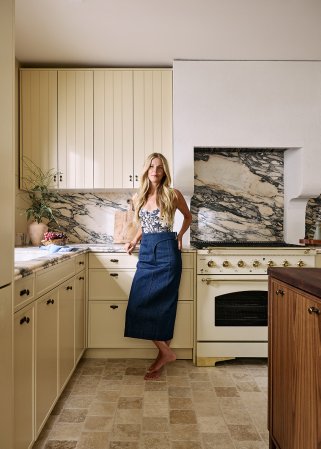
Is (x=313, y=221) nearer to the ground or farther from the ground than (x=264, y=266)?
farther from the ground

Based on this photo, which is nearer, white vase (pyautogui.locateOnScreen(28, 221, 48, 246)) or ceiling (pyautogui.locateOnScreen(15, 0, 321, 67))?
ceiling (pyautogui.locateOnScreen(15, 0, 321, 67))

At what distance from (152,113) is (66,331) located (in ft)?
6.41

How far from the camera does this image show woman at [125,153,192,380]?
259 cm

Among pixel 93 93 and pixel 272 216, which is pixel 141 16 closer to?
pixel 93 93

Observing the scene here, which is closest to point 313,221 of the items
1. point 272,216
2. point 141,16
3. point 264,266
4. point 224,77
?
point 272,216

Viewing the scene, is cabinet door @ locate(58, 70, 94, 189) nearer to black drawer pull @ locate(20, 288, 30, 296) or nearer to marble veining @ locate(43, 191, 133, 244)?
marble veining @ locate(43, 191, 133, 244)

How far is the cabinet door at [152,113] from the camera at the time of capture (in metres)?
3.08

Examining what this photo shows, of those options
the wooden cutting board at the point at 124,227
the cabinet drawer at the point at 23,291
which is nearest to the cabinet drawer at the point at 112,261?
the wooden cutting board at the point at 124,227

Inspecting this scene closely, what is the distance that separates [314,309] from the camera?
1.11 m

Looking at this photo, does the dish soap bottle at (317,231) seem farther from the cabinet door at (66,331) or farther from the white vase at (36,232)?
the white vase at (36,232)

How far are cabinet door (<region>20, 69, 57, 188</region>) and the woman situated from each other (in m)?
1.00

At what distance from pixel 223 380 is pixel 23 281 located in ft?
5.58

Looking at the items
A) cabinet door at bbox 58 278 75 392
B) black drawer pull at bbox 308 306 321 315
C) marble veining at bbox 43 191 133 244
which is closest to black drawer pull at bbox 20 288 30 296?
cabinet door at bbox 58 278 75 392

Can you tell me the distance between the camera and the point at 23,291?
4.74ft
